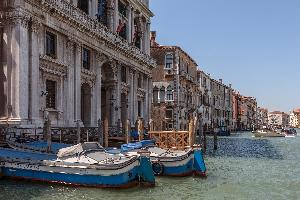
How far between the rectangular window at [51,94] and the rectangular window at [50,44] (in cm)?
149

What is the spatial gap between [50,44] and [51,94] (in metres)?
2.68

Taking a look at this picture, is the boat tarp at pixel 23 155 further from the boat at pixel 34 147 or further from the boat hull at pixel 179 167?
the boat hull at pixel 179 167

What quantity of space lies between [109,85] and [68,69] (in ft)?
24.3

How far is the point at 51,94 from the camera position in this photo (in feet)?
77.4

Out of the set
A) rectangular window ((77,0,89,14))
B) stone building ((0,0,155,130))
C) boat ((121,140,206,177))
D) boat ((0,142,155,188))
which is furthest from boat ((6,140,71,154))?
rectangular window ((77,0,89,14))

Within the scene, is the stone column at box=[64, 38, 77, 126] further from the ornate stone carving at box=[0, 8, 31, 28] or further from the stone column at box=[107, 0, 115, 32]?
the stone column at box=[107, 0, 115, 32]

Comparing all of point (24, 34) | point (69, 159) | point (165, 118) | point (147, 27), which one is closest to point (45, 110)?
point (24, 34)

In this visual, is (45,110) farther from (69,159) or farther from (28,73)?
(69,159)

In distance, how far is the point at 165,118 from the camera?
53.1 meters

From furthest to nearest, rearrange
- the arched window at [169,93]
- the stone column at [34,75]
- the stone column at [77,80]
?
the arched window at [169,93], the stone column at [77,80], the stone column at [34,75]

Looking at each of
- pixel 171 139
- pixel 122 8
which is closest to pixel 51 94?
pixel 171 139

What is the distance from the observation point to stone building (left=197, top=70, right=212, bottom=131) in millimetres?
69500

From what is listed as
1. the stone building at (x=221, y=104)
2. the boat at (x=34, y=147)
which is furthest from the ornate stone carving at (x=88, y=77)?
the stone building at (x=221, y=104)

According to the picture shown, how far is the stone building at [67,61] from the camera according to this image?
794 inches
